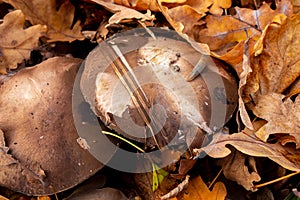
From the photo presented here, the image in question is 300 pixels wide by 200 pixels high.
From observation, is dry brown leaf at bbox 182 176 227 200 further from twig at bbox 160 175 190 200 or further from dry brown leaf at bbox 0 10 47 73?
dry brown leaf at bbox 0 10 47 73

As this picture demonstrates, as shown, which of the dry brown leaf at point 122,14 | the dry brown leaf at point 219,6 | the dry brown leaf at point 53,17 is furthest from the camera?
the dry brown leaf at point 53,17

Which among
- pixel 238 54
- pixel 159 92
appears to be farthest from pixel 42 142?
pixel 238 54

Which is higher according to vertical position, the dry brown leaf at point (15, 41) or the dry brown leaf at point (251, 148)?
the dry brown leaf at point (15, 41)

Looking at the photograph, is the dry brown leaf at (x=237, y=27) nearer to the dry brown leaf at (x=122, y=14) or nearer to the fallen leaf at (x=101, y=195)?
the dry brown leaf at (x=122, y=14)

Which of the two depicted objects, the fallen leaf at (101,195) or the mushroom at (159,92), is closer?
the mushroom at (159,92)

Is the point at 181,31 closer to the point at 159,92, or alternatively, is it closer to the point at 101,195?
the point at 159,92

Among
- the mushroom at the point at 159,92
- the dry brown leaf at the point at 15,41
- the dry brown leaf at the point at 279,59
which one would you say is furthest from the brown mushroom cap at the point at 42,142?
the dry brown leaf at the point at 279,59

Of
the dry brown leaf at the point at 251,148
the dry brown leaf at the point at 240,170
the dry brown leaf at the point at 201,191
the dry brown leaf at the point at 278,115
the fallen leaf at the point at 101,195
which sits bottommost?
the fallen leaf at the point at 101,195

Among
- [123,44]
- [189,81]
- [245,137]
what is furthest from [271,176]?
[123,44]
